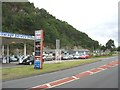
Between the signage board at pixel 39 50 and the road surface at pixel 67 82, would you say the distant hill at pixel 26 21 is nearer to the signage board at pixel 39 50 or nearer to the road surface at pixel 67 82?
the signage board at pixel 39 50

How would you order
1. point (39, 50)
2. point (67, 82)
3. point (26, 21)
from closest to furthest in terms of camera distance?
point (67, 82) < point (39, 50) < point (26, 21)

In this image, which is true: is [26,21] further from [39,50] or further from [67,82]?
[67,82]

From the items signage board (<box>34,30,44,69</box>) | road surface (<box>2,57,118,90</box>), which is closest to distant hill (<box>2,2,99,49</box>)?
signage board (<box>34,30,44,69</box>)

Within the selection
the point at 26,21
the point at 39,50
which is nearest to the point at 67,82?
the point at 39,50

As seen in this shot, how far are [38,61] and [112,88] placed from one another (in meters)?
19.0

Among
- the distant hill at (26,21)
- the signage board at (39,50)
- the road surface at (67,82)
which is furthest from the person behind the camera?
the distant hill at (26,21)

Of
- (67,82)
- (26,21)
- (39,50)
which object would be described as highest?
(26,21)

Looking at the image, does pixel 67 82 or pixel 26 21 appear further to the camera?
pixel 26 21

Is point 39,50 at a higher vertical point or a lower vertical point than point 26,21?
lower

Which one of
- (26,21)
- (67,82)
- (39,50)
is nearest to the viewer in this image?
(67,82)

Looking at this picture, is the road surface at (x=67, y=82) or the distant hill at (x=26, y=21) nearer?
the road surface at (x=67, y=82)

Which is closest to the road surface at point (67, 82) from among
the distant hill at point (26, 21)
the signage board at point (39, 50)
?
the signage board at point (39, 50)

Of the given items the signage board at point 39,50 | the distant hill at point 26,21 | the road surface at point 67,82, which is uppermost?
the distant hill at point 26,21

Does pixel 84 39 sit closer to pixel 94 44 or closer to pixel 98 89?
pixel 94 44
